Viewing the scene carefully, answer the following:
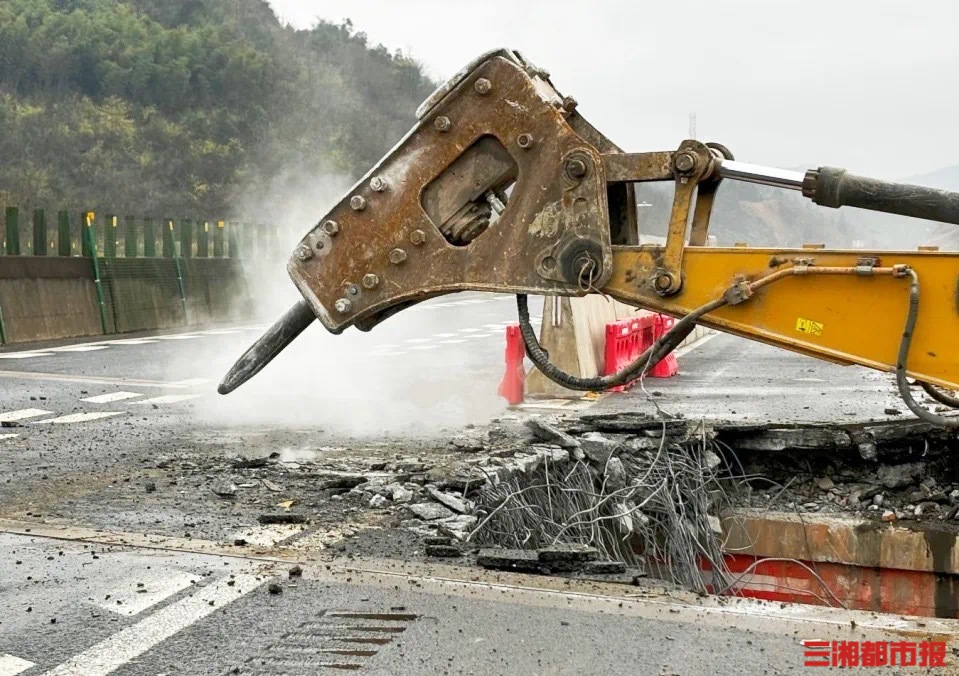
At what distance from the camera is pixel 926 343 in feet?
12.7

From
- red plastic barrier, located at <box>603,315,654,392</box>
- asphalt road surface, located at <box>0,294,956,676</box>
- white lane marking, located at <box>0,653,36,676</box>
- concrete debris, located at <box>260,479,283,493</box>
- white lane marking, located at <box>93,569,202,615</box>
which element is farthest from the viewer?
red plastic barrier, located at <box>603,315,654,392</box>

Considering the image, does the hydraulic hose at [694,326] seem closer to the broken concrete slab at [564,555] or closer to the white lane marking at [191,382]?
the broken concrete slab at [564,555]

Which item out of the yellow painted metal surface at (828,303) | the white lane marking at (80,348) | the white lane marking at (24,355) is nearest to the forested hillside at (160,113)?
the white lane marking at (80,348)

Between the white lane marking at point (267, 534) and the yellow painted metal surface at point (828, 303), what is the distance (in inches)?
84.5

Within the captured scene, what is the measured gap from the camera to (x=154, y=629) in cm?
381

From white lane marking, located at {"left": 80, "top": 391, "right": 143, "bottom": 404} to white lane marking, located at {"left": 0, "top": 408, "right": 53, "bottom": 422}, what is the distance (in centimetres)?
74

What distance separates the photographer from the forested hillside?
42.8 m

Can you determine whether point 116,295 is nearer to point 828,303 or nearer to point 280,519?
point 280,519

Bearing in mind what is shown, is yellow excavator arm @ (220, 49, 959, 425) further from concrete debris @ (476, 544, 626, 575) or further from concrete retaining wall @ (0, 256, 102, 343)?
concrete retaining wall @ (0, 256, 102, 343)

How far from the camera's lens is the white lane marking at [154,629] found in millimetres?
3488

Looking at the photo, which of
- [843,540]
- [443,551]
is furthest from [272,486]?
[843,540]

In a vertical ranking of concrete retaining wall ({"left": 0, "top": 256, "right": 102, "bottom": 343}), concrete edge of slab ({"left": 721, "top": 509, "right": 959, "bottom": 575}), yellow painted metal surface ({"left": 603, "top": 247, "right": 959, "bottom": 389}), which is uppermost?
concrete retaining wall ({"left": 0, "top": 256, "right": 102, "bottom": 343})

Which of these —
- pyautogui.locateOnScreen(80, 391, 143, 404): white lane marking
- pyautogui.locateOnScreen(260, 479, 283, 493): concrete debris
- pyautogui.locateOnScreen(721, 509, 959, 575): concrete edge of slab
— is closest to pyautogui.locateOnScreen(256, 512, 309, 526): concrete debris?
pyautogui.locateOnScreen(260, 479, 283, 493): concrete debris

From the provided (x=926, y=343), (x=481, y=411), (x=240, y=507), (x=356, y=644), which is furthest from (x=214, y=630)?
(x=481, y=411)
